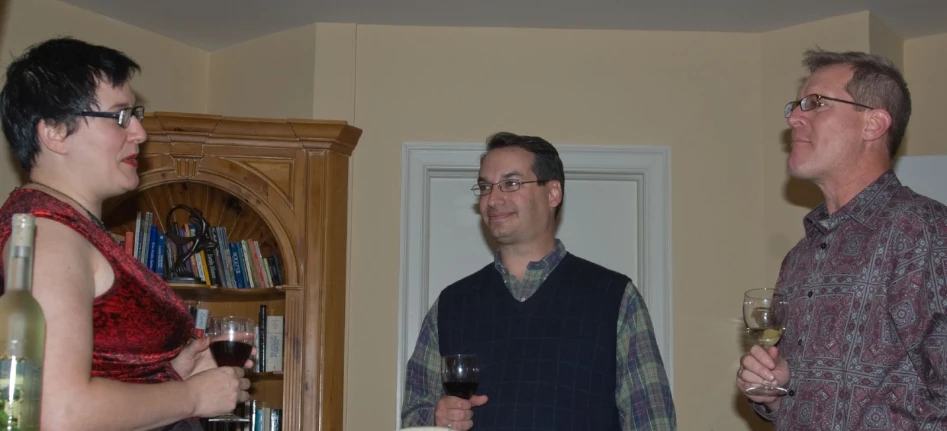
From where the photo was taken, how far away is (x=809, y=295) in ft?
7.14

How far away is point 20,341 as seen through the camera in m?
1.13

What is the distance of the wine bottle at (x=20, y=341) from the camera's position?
1100mm

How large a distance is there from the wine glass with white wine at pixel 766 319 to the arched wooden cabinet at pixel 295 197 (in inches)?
88.5

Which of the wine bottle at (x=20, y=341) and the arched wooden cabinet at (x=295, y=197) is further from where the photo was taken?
the arched wooden cabinet at (x=295, y=197)

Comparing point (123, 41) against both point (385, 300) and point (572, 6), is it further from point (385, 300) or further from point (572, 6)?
point (572, 6)

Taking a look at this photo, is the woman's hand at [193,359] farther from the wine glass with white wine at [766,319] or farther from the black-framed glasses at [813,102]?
the black-framed glasses at [813,102]

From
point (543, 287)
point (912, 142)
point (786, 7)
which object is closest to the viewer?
point (543, 287)

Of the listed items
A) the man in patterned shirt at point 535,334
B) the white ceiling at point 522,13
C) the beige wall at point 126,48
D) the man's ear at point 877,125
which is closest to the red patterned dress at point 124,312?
the man in patterned shirt at point 535,334

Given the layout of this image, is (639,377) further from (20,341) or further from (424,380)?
(20,341)

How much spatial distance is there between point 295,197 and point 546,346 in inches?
67.4

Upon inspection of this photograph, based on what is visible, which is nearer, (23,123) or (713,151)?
(23,123)

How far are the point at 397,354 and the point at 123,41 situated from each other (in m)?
1.89

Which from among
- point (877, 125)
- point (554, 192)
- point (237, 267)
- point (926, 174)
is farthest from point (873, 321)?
point (237, 267)

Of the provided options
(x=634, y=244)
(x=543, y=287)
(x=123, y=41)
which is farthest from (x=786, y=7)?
(x=123, y=41)
